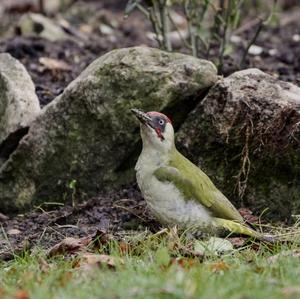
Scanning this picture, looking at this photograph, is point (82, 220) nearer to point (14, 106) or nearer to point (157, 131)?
point (157, 131)

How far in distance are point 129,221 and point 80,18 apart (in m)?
6.58

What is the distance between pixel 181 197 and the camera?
5895 millimetres

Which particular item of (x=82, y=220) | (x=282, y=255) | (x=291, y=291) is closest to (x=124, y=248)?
(x=282, y=255)

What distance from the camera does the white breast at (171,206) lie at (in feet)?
19.3

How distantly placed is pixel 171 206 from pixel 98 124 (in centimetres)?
122

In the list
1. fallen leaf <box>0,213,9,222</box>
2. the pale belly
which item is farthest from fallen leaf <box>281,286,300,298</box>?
fallen leaf <box>0,213,9,222</box>

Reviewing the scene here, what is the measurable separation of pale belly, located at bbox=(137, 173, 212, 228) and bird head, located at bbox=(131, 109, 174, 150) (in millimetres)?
257

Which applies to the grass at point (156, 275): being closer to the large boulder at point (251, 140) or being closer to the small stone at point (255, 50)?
the large boulder at point (251, 140)

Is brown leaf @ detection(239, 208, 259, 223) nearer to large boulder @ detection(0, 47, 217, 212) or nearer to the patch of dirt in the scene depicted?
the patch of dirt

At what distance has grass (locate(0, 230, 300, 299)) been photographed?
4066 mm

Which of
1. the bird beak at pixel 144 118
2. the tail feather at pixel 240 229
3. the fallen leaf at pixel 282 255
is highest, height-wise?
the bird beak at pixel 144 118

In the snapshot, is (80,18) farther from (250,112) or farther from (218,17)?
(250,112)

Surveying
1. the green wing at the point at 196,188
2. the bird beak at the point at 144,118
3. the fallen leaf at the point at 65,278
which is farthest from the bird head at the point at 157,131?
the fallen leaf at the point at 65,278

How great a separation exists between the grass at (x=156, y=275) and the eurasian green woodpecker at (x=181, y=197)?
348mm
